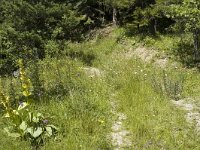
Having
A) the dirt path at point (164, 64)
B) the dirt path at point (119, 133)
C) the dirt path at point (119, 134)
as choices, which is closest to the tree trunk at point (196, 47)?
the dirt path at point (164, 64)

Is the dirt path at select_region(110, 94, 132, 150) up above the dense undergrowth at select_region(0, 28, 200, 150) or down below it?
below

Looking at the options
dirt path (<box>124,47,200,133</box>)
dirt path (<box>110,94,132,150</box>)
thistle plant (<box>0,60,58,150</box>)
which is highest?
thistle plant (<box>0,60,58,150</box>)

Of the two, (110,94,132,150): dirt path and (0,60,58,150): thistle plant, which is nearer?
(0,60,58,150): thistle plant

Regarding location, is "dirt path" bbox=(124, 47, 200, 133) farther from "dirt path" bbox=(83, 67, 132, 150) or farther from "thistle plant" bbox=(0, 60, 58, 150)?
"thistle plant" bbox=(0, 60, 58, 150)

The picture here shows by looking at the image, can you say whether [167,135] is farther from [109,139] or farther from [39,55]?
[39,55]

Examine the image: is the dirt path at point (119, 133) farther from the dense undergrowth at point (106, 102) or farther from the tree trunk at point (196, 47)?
the tree trunk at point (196, 47)

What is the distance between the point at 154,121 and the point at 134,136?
31.3 inches

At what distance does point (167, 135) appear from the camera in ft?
26.5

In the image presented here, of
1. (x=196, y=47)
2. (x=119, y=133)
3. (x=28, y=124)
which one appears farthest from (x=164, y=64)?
(x=28, y=124)

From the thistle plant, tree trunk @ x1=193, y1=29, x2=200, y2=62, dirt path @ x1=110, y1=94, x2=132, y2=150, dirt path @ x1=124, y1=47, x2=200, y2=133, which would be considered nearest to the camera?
the thistle plant

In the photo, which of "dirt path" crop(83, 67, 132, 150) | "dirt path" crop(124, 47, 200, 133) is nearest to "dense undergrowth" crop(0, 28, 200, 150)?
"dirt path" crop(83, 67, 132, 150)

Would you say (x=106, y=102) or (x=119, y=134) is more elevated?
(x=106, y=102)

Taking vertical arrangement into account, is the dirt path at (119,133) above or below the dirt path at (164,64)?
below

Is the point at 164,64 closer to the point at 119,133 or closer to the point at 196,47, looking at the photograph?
the point at 196,47
